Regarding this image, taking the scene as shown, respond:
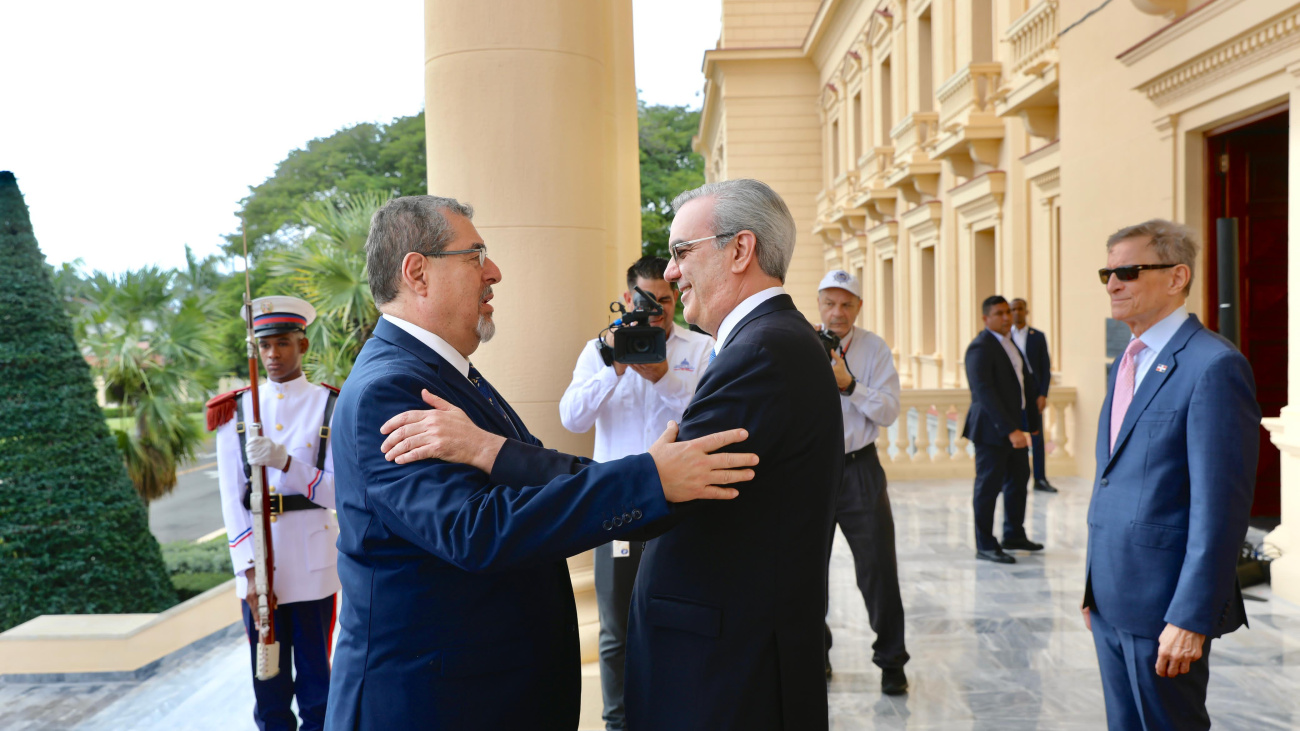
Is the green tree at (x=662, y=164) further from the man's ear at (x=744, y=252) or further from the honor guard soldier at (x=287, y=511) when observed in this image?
the man's ear at (x=744, y=252)

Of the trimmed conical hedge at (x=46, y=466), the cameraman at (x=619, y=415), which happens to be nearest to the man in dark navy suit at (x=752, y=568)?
the cameraman at (x=619, y=415)

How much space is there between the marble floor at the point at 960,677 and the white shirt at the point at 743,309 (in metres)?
2.53

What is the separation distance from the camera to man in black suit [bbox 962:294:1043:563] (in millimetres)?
6934

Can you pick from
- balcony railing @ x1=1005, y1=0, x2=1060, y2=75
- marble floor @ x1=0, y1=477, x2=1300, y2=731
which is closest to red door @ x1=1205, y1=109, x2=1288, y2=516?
marble floor @ x1=0, y1=477, x2=1300, y2=731

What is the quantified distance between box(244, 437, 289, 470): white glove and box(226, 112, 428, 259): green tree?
33.5 m

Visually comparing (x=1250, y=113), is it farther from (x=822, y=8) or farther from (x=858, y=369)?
(x=822, y=8)

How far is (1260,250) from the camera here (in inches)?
304

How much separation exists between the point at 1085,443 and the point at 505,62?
8410 mm

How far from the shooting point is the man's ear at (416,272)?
2055 mm

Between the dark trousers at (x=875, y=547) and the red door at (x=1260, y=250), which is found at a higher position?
the red door at (x=1260, y=250)

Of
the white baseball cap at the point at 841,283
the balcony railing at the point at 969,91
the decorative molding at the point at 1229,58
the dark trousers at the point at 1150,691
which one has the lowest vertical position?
the dark trousers at the point at 1150,691

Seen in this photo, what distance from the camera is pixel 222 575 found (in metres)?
8.69

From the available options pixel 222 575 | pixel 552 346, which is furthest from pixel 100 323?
pixel 552 346

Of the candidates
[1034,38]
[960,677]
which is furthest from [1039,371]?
[960,677]
